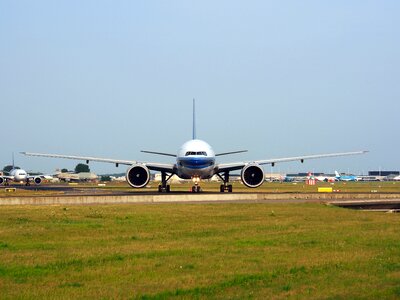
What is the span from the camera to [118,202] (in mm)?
43781

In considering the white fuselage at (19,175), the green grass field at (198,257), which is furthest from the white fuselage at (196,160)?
the white fuselage at (19,175)

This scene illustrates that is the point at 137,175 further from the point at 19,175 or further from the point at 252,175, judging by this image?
the point at 19,175

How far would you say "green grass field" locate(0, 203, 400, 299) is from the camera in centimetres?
1365

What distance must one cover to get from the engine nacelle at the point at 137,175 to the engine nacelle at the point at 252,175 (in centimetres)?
837

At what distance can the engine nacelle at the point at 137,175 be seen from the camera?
198ft

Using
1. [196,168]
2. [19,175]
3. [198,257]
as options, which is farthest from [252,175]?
[19,175]

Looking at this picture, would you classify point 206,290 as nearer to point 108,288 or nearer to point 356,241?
point 108,288

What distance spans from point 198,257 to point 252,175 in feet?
143

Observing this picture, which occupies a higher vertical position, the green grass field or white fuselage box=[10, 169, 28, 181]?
white fuselage box=[10, 169, 28, 181]

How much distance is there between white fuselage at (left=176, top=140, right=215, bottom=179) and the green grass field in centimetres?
2677

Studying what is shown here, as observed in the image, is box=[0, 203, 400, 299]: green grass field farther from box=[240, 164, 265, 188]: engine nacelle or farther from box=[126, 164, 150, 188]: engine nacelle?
box=[240, 164, 265, 188]: engine nacelle

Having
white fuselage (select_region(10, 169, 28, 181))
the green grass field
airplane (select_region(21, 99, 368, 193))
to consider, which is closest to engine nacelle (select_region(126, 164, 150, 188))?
airplane (select_region(21, 99, 368, 193))

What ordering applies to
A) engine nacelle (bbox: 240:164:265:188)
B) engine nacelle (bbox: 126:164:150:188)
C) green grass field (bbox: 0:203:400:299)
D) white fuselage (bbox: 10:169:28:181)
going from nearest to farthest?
green grass field (bbox: 0:203:400:299) < engine nacelle (bbox: 126:164:150:188) < engine nacelle (bbox: 240:164:265:188) < white fuselage (bbox: 10:169:28:181)

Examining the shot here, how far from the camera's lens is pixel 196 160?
57.5m
